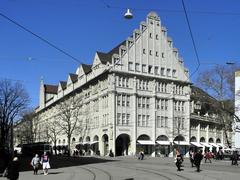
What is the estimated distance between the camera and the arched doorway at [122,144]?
83.8 m

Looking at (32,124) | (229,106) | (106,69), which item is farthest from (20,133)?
(229,106)

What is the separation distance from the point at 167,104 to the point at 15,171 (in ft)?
243

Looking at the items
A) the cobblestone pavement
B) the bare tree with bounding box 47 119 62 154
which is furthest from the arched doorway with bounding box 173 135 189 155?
the cobblestone pavement

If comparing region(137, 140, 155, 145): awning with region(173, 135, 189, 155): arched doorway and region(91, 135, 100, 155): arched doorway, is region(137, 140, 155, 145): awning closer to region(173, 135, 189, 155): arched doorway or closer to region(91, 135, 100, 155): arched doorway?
region(173, 135, 189, 155): arched doorway

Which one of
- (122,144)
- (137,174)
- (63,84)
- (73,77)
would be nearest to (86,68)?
(73,77)

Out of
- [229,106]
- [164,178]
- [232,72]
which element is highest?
[232,72]

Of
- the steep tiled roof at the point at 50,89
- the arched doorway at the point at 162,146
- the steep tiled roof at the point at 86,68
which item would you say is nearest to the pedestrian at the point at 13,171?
the arched doorway at the point at 162,146

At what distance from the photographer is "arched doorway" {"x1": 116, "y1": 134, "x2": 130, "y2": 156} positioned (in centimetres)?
8381

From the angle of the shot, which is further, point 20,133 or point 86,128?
point 20,133

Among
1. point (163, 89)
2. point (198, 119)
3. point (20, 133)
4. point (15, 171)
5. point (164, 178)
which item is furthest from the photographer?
point (20, 133)

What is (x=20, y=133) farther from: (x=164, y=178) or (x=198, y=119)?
(x=164, y=178)

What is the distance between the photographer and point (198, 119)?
98.8 meters

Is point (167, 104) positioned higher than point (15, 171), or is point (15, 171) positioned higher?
point (167, 104)

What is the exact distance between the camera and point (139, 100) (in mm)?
87062
